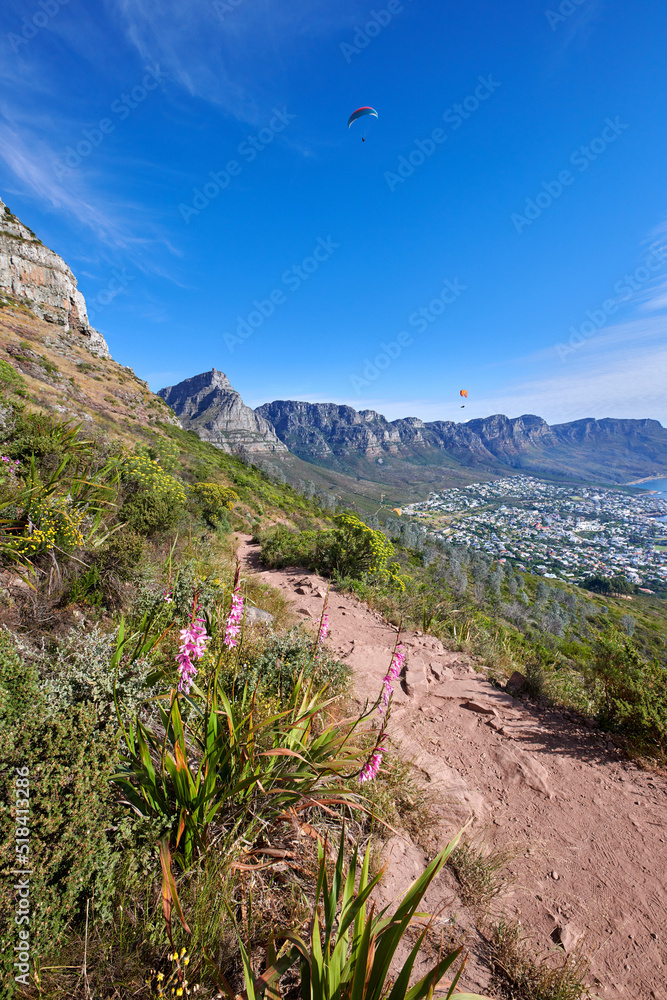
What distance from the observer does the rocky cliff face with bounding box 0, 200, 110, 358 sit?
41.2m

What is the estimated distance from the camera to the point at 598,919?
242 centimetres

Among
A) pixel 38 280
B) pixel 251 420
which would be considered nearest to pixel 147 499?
pixel 38 280

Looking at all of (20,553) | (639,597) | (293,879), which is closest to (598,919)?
(293,879)

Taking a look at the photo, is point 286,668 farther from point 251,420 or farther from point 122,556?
point 251,420

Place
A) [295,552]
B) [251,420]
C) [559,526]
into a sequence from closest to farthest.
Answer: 1. [295,552]
2. [559,526]
3. [251,420]

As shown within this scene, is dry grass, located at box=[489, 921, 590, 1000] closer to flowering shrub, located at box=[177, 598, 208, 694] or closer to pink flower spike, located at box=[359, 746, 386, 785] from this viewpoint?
pink flower spike, located at box=[359, 746, 386, 785]

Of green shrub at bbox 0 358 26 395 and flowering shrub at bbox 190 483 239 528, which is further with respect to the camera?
flowering shrub at bbox 190 483 239 528

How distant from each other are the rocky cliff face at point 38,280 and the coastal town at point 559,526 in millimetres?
68201

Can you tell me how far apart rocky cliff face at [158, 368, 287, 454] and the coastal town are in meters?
48.7

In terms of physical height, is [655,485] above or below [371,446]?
below

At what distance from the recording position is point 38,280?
45.0m

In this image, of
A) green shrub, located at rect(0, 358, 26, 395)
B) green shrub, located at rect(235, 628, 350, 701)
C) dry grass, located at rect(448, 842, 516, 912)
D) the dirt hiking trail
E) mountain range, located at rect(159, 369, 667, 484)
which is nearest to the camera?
the dirt hiking trail

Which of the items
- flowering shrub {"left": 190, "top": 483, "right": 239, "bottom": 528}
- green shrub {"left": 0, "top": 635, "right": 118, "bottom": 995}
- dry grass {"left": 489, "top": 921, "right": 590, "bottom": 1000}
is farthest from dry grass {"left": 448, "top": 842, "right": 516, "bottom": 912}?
flowering shrub {"left": 190, "top": 483, "right": 239, "bottom": 528}

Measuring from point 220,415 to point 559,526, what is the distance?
4016 inches
